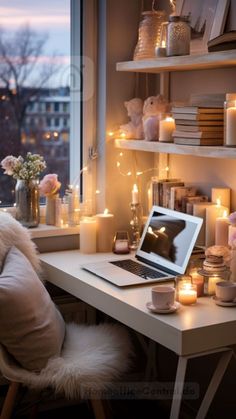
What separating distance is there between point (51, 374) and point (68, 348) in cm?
19

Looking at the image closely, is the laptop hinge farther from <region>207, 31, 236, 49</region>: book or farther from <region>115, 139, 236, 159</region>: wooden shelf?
<region>207, 31, 236, 49</region>: book

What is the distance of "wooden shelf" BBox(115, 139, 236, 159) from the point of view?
7.73 ft

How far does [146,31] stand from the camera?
9.41 feet

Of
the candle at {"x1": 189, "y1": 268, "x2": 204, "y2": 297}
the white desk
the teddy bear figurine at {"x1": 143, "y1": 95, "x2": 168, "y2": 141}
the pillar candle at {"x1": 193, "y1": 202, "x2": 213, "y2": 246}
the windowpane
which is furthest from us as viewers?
the windowpane

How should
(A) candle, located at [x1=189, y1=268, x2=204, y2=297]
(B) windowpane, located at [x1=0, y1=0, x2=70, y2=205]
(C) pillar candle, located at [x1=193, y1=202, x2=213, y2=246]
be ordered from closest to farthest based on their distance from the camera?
(A) candle, located at [x1=189, y1=268, x2=204, y2=297]
(C) pillar candle, located at [x1=193, y1=202, x2=213, y2=246]
(B) windowpane, located at [x1=0, y1=0, x2=70, y2=205]

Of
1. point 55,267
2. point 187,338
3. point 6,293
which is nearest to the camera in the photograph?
point 187,338

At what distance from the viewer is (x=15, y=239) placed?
8.56 feet

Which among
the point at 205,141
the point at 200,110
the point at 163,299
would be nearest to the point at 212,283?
the point at 163,299

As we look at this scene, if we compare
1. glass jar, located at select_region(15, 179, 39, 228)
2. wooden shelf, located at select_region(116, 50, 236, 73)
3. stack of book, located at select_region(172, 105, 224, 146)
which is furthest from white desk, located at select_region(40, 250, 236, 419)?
wooden shelf, located at select_region(116, 50, 236, 73)

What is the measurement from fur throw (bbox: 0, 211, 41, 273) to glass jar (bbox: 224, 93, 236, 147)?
2.95ft

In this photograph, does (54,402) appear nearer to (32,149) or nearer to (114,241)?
(114,241)

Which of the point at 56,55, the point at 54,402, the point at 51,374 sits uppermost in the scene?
the point at 56,55

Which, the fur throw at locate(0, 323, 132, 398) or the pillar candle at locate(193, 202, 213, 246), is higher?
the pillar candle at locate(193, 202, 213, 246)

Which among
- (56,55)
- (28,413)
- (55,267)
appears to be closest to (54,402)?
(28,413)
